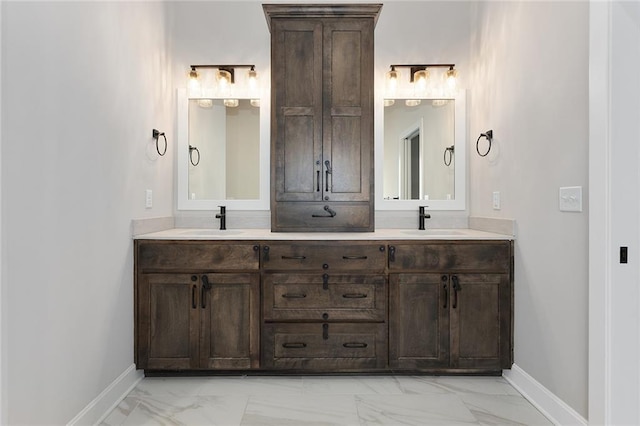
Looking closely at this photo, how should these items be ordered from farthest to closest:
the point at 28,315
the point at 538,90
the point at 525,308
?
the point at 525,308 < the point at 538,90 < the point at 28,315

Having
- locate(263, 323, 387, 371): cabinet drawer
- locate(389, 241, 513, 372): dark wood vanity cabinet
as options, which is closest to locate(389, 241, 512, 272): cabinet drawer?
locate(389, 241, 513, 372): dark wood vanity cabinet

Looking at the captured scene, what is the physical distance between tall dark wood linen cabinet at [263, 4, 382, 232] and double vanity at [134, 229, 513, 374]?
479mm

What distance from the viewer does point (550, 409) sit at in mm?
2041

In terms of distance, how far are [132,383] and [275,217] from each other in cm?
142

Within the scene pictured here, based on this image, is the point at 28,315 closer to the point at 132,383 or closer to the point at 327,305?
the point at 132,383

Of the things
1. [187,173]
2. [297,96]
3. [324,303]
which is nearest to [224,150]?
[187,173]

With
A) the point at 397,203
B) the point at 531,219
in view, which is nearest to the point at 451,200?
the point at 397,203

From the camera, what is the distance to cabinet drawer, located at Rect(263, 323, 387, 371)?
2.46m

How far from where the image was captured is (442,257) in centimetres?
248

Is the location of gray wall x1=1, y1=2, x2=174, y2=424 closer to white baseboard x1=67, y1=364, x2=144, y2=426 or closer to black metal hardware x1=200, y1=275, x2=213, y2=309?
white baseboard x1=67, y1=364, x2=144, y2=426

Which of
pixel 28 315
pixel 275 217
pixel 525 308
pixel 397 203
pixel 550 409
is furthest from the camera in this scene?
pixel 397 203

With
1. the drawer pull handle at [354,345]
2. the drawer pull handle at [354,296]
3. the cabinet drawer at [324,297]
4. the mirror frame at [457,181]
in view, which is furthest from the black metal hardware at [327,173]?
the drawer pull handle at [354,345]

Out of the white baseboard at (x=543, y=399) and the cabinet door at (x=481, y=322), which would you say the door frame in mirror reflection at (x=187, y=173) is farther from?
the white baseboard at (x=543, y=399)

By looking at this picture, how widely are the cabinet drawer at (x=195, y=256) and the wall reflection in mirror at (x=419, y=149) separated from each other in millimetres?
1297
